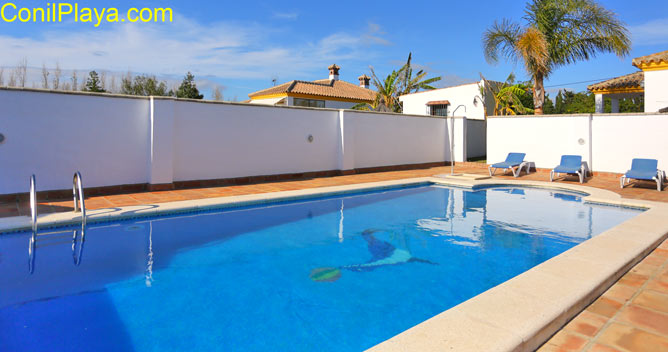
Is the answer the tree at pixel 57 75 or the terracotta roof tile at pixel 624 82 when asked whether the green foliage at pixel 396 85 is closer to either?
the terracotta roof tile at pixel 624 82

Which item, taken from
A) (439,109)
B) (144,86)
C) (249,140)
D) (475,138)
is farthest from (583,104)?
(144,86)

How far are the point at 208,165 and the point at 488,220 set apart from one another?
25.3 ft

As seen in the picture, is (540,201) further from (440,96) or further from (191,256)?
(440,96)

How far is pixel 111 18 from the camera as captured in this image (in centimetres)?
1345

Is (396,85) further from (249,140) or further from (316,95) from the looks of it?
(249,140)

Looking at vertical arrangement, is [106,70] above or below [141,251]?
above

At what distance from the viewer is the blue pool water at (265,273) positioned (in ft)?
12.4

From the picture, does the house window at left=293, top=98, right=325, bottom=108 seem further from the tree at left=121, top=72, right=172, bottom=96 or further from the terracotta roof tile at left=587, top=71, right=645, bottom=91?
the terracotta roof tile at left=587, top=71, right=645, bottom=91

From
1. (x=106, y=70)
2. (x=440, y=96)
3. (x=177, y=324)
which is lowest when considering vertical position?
(x=177, y=324)

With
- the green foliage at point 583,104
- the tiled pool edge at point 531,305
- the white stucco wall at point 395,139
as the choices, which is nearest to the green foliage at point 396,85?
the white stucco wall at point 395,139

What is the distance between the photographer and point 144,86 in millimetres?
45062

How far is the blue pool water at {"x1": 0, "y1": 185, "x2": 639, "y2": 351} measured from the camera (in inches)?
149

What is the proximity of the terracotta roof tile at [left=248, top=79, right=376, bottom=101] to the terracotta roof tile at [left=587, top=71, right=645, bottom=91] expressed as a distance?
2030cm

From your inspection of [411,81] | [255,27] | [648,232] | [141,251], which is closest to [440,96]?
[411,81]
